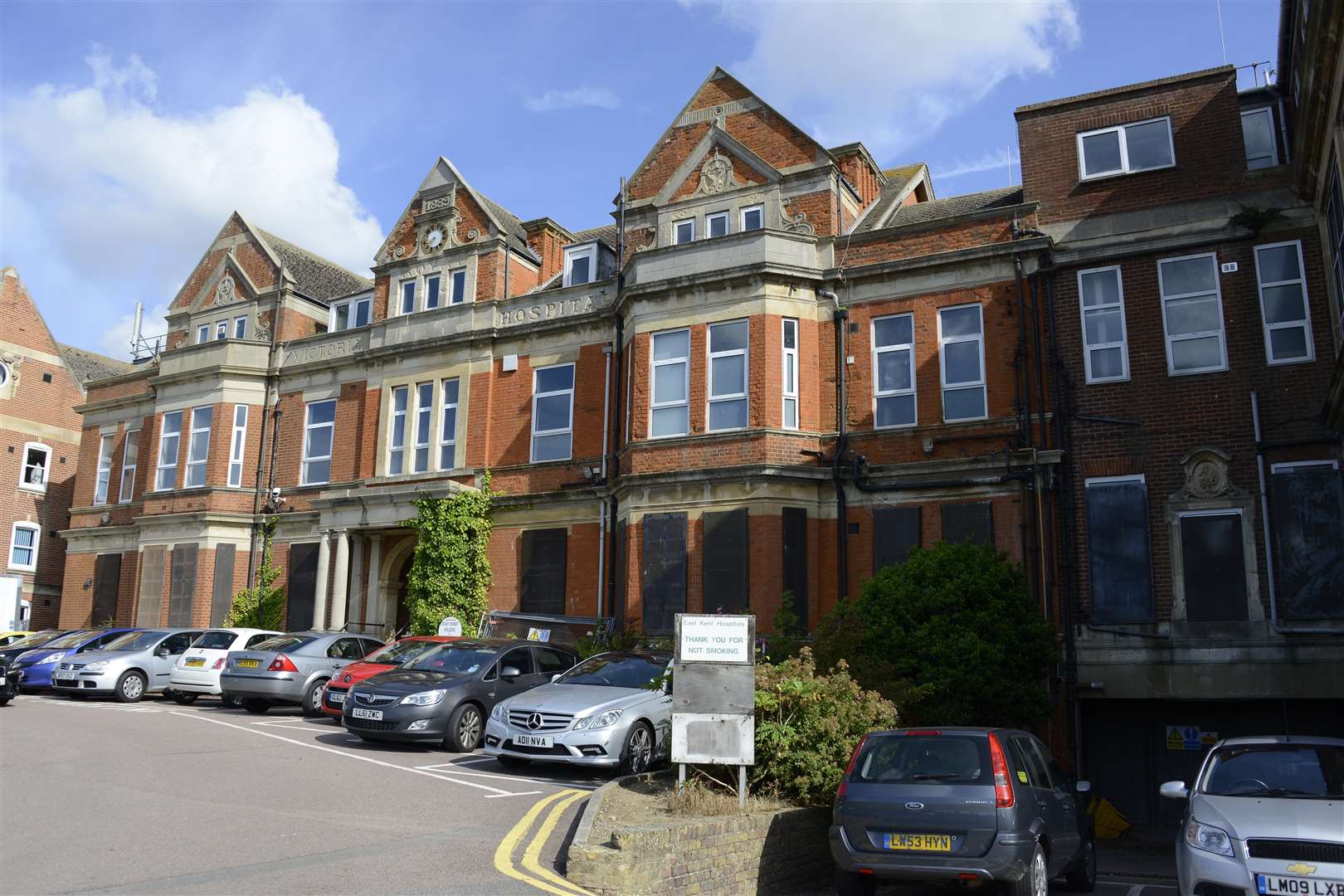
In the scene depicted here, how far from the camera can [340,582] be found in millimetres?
25688

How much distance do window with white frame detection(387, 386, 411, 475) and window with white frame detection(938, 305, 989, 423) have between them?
13528 mm

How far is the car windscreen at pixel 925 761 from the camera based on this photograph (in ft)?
29.3

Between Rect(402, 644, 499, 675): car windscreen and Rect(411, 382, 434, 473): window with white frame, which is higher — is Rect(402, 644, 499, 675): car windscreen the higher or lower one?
the lower one

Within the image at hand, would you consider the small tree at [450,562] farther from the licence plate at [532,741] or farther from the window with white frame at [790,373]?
the licence plate at [532,741]

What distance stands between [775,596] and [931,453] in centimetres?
399

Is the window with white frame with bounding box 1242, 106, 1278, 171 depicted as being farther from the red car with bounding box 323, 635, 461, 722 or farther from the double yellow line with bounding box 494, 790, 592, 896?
the red car with bounding box 323, 635, 461, 722

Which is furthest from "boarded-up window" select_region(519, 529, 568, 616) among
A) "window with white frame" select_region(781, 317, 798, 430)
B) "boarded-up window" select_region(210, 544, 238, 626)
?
"boarded-up window" select_region(210, 544, 238, 626)

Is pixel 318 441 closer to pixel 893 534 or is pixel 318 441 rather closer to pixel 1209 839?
pixel 893 534

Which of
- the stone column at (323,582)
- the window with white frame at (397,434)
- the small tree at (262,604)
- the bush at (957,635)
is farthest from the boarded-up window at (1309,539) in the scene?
the small tree at (262,604)

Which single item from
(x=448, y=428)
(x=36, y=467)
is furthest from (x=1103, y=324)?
(x=36, y=467)

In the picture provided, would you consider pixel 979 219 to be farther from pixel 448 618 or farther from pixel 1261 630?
pixel 448 618

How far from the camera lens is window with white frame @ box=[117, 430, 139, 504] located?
32.8 meters

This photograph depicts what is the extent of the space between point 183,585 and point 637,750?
20179 mm

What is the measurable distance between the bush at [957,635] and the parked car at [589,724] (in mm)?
2499
